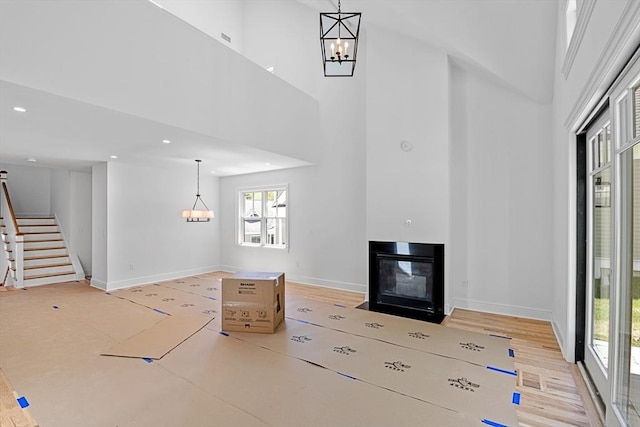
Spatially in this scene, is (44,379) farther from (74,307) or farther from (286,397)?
(74,307)

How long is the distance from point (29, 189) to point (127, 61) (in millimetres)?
8681

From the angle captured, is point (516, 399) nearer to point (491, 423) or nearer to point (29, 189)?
point (491, 423)

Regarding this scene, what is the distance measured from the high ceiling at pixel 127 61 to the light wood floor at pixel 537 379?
2.59m

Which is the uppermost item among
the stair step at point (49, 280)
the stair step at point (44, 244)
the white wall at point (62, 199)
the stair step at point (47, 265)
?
the white wall at point (62, 199)

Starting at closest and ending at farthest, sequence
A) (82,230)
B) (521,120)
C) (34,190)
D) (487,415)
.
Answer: (487,415)
(521,120)
(82,230)
(34,190)

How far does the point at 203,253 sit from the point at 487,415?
701 cm

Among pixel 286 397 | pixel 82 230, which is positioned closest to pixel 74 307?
pixel 82 230

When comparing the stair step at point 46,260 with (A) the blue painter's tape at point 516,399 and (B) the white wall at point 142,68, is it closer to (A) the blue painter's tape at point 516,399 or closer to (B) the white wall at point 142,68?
(B) the white wall at point 142,68

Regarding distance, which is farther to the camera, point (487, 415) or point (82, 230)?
point (82, 230)

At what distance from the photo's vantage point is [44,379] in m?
2.76

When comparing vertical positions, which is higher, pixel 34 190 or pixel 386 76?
pixel 386 76

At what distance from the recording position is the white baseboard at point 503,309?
4.27 metres

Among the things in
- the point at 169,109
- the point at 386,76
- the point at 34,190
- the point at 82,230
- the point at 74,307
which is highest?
the point at 386,76

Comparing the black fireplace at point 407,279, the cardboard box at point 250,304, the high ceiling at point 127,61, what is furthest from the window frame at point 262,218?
the cardboard box at point 250,304
